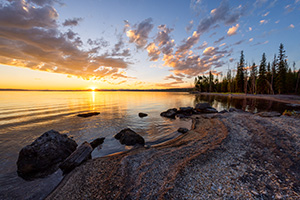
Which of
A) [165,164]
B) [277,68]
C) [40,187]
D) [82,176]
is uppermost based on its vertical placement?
[277,68]

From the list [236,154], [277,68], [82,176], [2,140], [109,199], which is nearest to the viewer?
[109,199]

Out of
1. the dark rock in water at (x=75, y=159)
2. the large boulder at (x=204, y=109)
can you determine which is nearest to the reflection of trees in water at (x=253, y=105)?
the large boulder at (x=204, y=109)

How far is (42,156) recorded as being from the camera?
288 inches

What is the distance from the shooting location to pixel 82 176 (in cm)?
595

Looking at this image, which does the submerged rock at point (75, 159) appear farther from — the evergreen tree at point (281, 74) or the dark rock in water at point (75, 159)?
the evergreen tree at point (281, 74)

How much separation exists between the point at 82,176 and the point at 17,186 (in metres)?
3.63

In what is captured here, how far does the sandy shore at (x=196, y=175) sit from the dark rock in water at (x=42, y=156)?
91.3 inches

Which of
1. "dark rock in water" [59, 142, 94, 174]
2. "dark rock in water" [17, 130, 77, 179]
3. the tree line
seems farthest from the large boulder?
the tree line

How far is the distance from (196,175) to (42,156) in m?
9.56

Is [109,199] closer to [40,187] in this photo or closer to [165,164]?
[165,164]

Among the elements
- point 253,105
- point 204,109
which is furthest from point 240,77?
point 204,109

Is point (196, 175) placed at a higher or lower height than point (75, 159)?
higher

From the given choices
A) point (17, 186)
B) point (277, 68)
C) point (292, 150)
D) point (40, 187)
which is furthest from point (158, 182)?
point (277, 68)

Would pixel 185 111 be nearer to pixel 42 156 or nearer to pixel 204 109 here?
pixel 204 109
